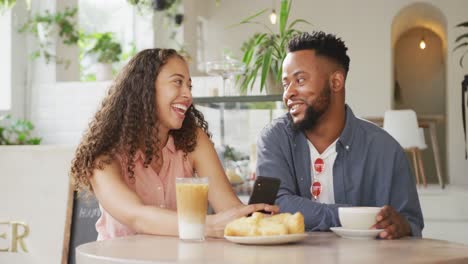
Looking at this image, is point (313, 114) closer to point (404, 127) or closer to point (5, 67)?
point (5, 67)

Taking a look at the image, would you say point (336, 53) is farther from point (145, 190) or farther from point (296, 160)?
point (145, 190)

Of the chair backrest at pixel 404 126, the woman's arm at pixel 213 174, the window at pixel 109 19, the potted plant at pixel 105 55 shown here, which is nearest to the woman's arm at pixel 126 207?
the woman's arm at pixel 213 174

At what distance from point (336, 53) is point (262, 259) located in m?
1.24

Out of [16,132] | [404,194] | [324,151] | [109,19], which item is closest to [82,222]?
[324,151]

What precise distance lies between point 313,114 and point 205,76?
18.2ft

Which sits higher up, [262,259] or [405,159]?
[405,159]

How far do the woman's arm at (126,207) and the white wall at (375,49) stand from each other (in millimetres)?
8001

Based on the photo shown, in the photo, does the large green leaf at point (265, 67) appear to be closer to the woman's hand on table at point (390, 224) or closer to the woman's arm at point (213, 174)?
the woman's arm at point (213, 174)

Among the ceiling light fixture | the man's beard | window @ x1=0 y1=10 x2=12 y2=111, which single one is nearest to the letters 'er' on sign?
the man's beard

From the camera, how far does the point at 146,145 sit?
7.02 ft

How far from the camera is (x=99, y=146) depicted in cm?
203

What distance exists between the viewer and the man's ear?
8.03 ft

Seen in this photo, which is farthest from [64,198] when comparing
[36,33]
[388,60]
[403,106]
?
[403,106]

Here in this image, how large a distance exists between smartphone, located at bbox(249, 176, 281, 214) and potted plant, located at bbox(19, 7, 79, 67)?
15.3ft
